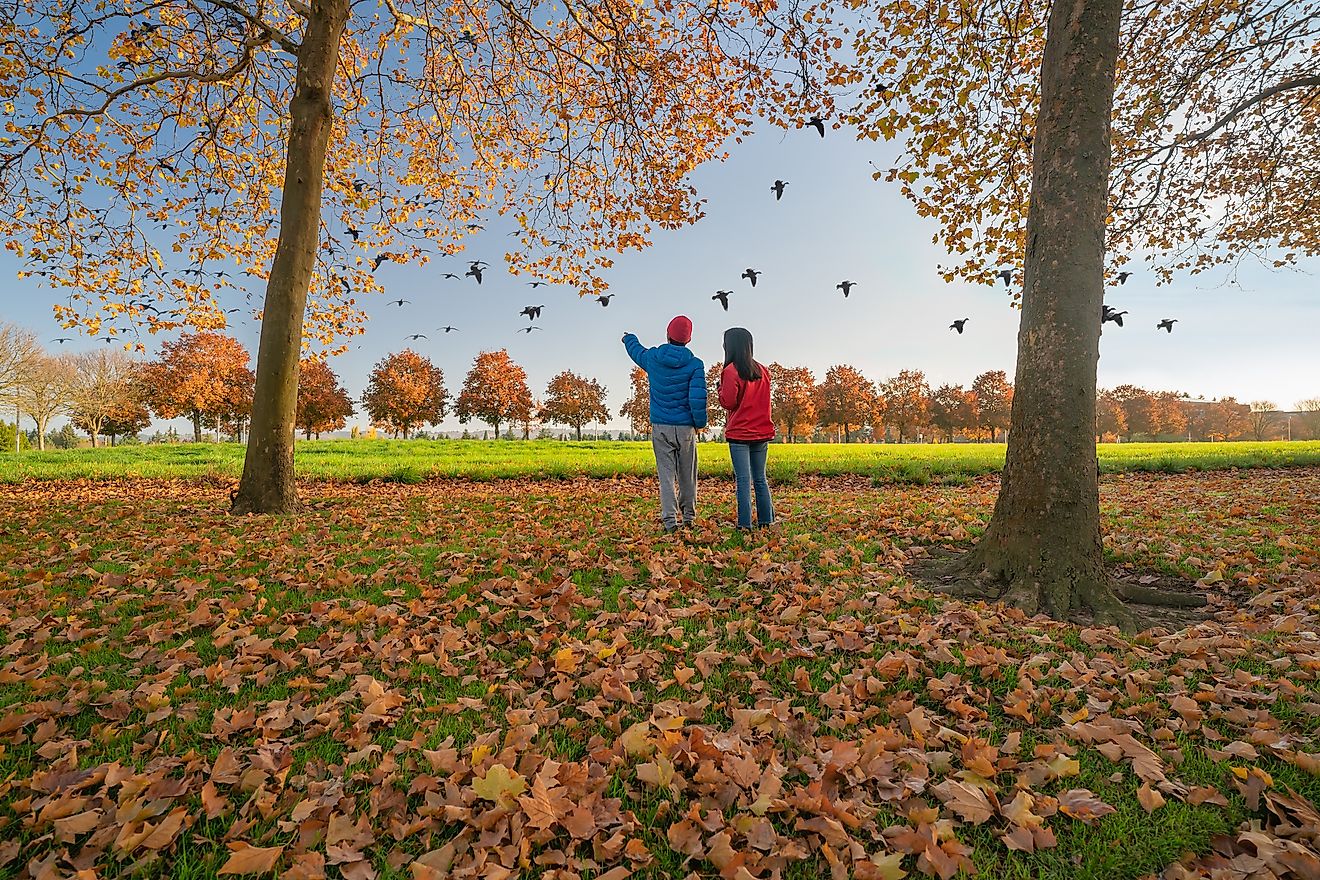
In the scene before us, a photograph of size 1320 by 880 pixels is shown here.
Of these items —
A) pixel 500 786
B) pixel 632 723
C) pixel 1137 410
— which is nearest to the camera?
pixel 500 786

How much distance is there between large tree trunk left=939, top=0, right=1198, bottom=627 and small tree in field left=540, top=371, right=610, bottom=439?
65.5m

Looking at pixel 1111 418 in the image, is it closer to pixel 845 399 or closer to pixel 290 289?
pixel 845 399

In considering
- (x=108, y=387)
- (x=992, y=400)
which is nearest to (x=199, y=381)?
(x=108, y=387)

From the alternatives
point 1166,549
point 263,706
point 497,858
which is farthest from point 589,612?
point 1166,549

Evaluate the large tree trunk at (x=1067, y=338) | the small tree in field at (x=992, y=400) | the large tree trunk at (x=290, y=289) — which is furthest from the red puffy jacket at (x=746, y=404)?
the small tree in field at (x=992, y=400)

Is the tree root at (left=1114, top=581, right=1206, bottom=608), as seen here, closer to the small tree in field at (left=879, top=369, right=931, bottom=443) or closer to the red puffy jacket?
the red puffy jacket

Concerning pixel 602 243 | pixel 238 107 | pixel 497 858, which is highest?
pixel 238 107

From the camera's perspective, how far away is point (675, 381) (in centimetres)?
704

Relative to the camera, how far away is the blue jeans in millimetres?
7031

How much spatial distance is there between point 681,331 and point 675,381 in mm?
636

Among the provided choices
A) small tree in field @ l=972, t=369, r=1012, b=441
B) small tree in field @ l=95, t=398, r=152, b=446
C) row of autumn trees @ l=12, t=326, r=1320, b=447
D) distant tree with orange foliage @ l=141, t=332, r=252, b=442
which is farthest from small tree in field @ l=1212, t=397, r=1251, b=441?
small tree in field @ l=95, t=398, r=152, b=446

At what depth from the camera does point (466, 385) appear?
206ft

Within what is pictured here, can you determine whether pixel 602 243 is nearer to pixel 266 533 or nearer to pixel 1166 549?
pixel 266 533

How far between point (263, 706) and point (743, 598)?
3.29 m
